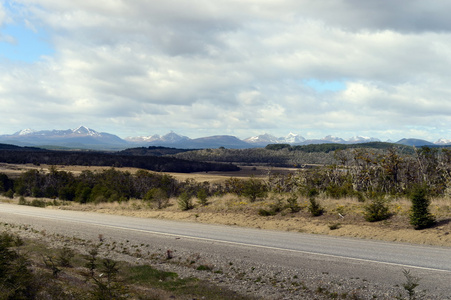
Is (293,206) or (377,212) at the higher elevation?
(377,212)

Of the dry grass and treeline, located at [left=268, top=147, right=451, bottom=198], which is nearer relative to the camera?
the dry grass

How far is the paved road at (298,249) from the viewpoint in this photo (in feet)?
34.1

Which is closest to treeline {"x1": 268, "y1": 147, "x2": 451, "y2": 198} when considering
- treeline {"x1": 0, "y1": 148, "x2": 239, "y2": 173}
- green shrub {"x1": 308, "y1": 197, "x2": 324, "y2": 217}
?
green shrub {"x1": 308, "y1": 197, "x2": 324, "y2": 217}

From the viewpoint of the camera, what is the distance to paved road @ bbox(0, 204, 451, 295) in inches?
409

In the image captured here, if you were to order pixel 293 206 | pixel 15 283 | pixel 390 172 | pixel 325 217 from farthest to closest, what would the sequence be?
pixel 390 172 → pixel 293 206 → pixel 325 217 → pixel 15 283

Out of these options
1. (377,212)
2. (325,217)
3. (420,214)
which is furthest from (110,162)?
(420,214)

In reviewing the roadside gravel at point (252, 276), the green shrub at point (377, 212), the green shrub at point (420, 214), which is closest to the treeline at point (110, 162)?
the green shrub at point (377, 212)

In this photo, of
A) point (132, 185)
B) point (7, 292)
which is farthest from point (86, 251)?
point (132, 185)

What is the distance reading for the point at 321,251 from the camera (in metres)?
13.0

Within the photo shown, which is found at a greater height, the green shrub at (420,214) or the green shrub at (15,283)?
the green shrub at (420,214)

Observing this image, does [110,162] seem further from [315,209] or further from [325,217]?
[325,217]

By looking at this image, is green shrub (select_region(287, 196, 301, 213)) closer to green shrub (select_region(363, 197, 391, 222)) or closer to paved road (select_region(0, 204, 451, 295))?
paved road (select_region(0, 204, 451, 295))

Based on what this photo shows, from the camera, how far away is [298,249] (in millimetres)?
13438

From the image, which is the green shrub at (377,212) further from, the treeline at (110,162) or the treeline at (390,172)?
the treeline at (110,162)
